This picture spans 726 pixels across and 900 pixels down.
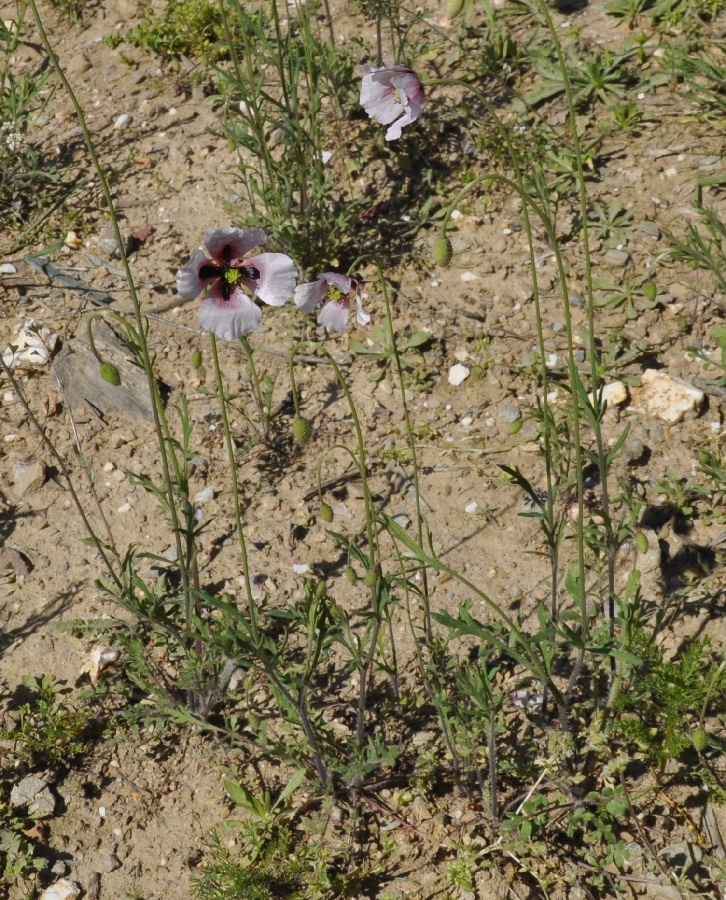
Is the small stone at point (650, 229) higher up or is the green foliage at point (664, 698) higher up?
the small stone at point (650, 229)

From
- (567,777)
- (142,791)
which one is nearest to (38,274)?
(142,791)

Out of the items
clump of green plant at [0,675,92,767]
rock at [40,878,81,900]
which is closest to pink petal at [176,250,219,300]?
clump of green plant at [0,675,92,767]

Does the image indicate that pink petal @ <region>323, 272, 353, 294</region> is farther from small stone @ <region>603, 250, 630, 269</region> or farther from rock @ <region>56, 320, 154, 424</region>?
small stone @ <region>603, 250, 630, 269</region>

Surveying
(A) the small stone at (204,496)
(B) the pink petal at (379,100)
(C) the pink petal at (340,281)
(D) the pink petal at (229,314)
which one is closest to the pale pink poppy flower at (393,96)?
(B) the pink petal at (379,100)

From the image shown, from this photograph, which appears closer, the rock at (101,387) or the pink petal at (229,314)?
the pink petal at (229,314)

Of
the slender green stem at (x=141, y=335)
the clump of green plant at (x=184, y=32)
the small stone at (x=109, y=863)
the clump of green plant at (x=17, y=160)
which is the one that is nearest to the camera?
the slender green stem at (x=141, y=335)

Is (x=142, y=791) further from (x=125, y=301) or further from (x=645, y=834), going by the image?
(x=125, y=301)

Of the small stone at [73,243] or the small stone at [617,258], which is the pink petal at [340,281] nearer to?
the small stone at [617,258]
